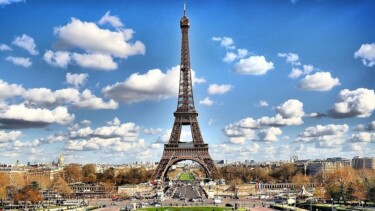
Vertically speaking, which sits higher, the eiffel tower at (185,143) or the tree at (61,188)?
the eiffel tower at (185,143)

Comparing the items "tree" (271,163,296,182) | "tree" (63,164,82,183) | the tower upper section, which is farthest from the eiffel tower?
"tree" (63,164,82,183)

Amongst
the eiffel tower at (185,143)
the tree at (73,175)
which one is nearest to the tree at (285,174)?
the eiffel tower at (185,143)

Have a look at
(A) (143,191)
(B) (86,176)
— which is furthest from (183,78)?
(B) (86,176)

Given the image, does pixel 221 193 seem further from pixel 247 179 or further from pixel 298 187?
pixel 247 179

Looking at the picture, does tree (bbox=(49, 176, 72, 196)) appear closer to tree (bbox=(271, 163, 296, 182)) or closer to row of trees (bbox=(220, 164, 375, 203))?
row of trees (bbox=(220, 164, 375, 203))

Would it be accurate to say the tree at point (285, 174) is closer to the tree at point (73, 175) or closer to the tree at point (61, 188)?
the tree at point (73, 175)

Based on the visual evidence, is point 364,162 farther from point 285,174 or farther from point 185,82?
point 185,82

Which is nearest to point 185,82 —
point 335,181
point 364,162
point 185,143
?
point 185,143
